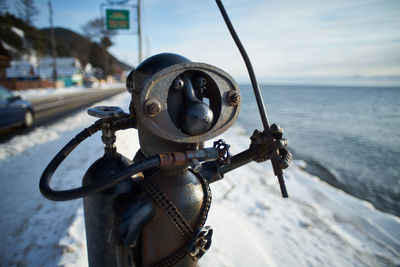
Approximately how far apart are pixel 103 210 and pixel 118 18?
13.7m

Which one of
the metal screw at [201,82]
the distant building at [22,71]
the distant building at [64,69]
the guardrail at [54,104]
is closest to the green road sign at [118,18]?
the guardrail at [54,104]

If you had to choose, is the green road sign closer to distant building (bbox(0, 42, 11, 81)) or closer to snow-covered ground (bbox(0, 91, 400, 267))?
snow-covered ground (bbox(0, 91, 400, 267))

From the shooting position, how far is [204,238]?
3.90 ft

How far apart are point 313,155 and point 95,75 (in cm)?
5691

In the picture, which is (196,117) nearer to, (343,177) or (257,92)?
(257,92)

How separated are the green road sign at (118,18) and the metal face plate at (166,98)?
13.2 meters

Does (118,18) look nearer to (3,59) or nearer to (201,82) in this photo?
(201,82)

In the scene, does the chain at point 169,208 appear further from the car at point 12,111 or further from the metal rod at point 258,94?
the car at point 12,111

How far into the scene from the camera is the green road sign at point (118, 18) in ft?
40.8

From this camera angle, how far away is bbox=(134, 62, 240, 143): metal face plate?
0.93 m

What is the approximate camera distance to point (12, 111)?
251 inches

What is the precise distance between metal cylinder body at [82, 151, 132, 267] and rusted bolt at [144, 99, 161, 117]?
396mm

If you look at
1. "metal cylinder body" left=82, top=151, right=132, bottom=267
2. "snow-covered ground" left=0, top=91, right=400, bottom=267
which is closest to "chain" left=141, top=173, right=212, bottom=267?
"metal cylinder body" left=82, top=151, right=132, bottom=267

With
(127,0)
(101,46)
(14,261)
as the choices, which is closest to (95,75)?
(101,46)
